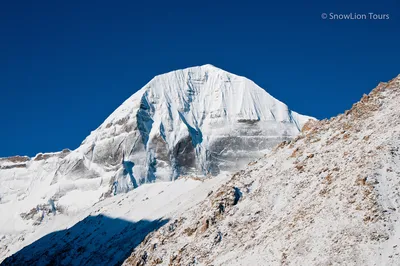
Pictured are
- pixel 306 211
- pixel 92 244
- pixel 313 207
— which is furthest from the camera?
pixel 92 244

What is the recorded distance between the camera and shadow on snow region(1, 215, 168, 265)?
6455 cm

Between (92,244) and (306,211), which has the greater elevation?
(92,244)

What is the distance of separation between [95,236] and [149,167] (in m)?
Answer: 119

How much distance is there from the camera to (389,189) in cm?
3838

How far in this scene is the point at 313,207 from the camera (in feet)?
136

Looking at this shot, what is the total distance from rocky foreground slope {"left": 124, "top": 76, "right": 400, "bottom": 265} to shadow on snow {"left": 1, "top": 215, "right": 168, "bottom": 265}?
24.3 ft

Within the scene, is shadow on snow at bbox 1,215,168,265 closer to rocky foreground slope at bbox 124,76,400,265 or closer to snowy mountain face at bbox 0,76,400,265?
snowy mountain face at bbox 0,76,400,265

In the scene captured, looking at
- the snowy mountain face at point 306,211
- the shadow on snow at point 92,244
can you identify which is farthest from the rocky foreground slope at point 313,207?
the shadow on snow at point 92,244

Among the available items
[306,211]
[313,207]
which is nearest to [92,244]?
[306,211]

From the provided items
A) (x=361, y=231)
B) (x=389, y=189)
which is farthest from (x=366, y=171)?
(x=361, y=231)

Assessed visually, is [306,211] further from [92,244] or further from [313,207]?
[92,244]

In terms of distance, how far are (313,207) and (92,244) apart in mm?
40195

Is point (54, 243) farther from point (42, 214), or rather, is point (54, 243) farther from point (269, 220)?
point (42, 214)

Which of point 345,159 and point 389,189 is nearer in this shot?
point 389,189
